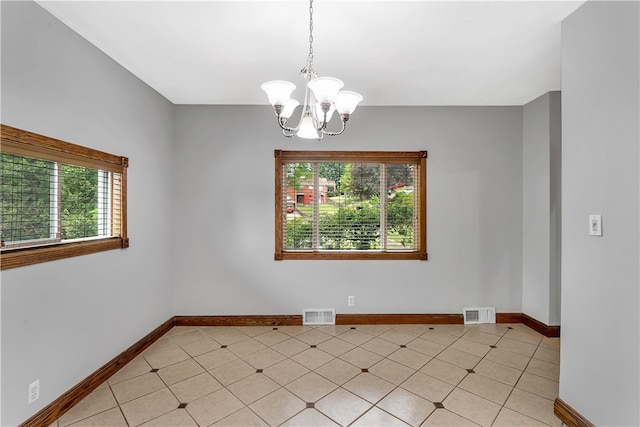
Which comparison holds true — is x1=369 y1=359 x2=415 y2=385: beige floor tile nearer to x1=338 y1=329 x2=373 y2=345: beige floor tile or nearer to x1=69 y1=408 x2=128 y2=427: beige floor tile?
x1=338 y1=329 x2=373 y2=345: beige floor tile

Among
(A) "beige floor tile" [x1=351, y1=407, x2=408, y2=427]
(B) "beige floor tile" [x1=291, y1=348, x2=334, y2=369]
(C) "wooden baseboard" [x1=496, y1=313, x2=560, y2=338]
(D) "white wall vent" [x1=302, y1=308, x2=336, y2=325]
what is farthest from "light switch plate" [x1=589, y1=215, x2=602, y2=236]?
(D) "white wall vent" [x1=302, y1=308, x2=336, y2=325]

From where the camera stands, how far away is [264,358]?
2.83 meters

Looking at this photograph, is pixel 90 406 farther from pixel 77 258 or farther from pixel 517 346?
pixel 517 346

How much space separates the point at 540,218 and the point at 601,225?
6.38ft

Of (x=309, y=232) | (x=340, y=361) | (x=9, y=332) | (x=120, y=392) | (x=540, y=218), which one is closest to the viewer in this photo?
(x=9, y=332)

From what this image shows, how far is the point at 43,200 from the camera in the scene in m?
1.99

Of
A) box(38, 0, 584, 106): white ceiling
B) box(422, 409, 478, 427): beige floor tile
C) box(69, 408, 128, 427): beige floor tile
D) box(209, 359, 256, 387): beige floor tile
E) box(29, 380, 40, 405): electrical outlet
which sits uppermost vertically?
box(38, 0, 584, 106): white ceiling

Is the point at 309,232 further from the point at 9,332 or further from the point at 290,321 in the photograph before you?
the point at 9,332

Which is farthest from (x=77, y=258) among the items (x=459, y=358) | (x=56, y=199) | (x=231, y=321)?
(x=459, y=358)

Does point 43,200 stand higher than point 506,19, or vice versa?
point 506,19

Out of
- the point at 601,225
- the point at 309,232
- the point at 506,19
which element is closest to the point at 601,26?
the point at 506,19

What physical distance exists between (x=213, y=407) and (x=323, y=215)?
2.23 metres

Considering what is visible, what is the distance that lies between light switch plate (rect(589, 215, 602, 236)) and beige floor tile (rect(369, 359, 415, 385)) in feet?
5.51

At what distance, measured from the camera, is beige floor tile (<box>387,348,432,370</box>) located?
107 inches
